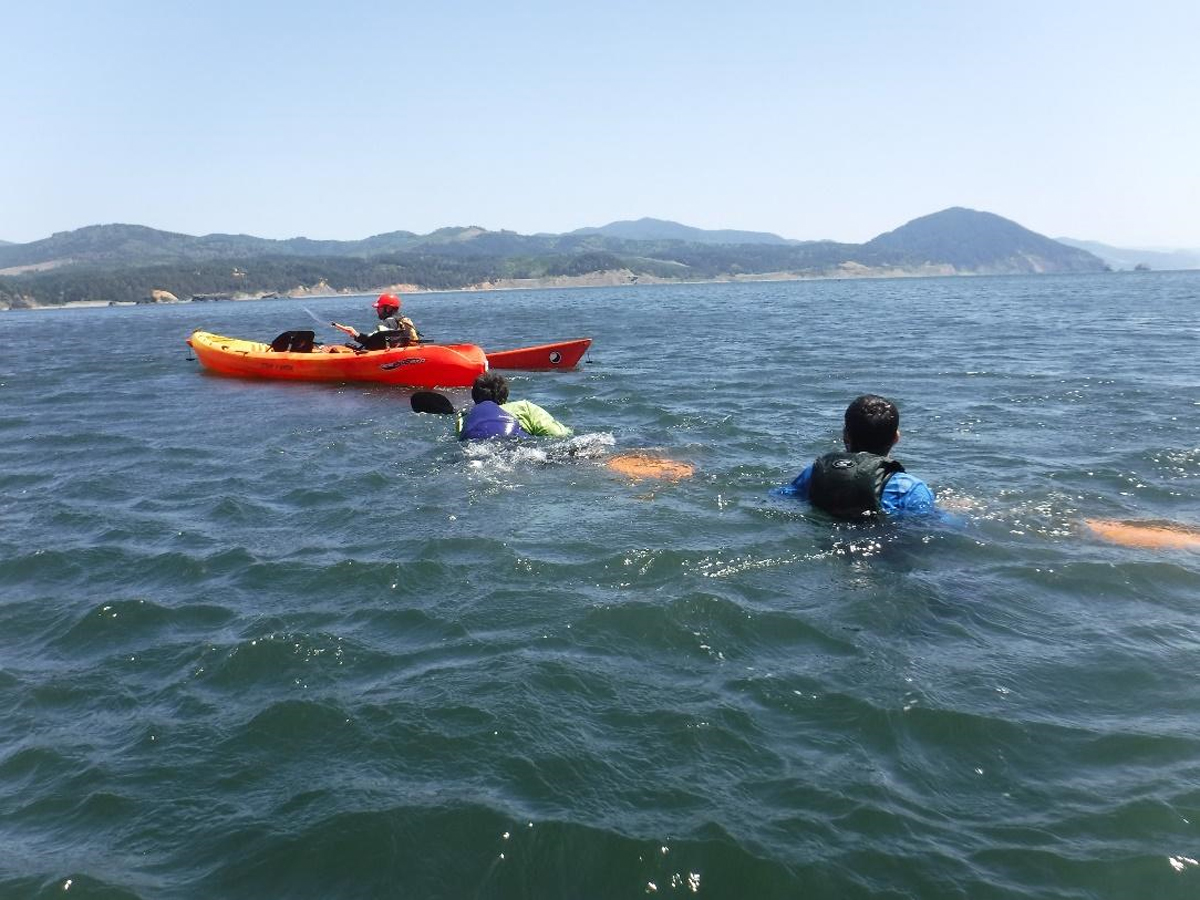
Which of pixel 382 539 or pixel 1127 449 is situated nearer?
pixel 382 539

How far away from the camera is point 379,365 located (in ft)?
56.0

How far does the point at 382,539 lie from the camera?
22.8ft

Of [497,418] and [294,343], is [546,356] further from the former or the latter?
[497,418]

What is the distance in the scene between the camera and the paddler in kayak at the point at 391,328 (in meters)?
17.9

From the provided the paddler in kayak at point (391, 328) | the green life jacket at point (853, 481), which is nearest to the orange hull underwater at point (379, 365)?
the paddler in kayak at point (391, 328)

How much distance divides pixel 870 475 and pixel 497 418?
15.4 ft

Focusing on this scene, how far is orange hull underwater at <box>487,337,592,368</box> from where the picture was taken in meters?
18.8

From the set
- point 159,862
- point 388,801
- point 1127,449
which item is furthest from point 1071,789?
point 1127,449

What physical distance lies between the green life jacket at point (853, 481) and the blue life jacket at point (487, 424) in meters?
4.19

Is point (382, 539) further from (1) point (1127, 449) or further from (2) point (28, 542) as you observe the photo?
(1) point (1127, 449)

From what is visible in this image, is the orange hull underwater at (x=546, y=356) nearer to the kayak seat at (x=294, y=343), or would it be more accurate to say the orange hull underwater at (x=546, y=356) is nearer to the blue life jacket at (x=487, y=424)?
the kayak seat at (x=294, y=343)

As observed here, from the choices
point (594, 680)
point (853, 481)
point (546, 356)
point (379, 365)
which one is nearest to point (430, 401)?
point (379, 365)

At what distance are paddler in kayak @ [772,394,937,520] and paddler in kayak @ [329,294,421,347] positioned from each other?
13.2 meters

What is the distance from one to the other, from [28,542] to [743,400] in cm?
1048
